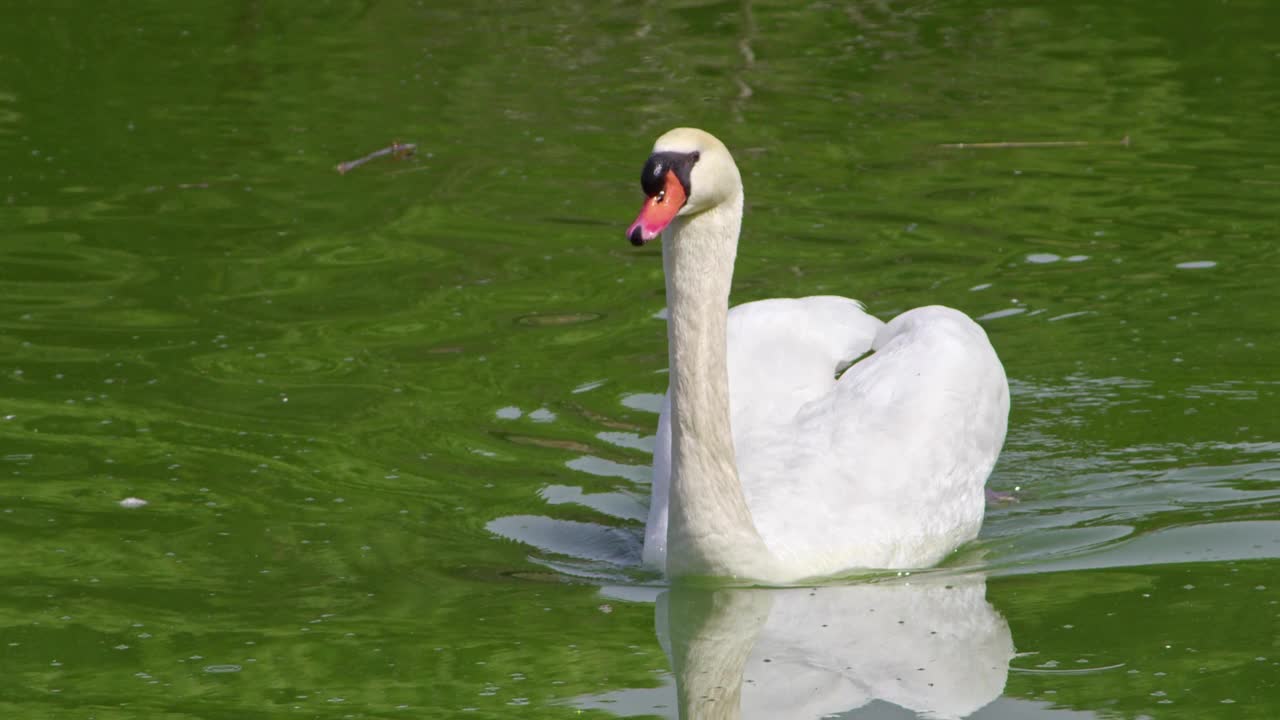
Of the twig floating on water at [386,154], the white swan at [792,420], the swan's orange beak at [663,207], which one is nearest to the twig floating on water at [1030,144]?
the twig floating on water at [386,154]

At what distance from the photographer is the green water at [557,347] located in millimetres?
5809

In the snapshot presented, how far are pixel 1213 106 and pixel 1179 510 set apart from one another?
22.9 ft

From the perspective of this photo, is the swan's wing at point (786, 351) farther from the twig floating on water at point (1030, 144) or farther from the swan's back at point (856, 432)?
the twig floating on water at point (1030, 144)

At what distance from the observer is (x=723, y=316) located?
19.6 ft

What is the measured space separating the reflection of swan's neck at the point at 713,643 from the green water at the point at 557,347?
2 centimetres

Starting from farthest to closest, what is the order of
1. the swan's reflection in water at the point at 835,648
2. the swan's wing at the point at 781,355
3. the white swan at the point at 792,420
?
the swan's wing at the point at 781,355, the white swan at the point at 792,420, the swan's reflection in water at the point at 835,648

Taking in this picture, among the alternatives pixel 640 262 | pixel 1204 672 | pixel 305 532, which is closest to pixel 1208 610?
pixel 1204 672

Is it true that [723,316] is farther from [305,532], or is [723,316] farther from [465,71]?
[465,71]

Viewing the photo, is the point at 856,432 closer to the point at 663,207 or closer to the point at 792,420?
the point at 792,420

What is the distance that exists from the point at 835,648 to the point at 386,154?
7.71 metres

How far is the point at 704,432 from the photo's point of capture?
5969 millimetres

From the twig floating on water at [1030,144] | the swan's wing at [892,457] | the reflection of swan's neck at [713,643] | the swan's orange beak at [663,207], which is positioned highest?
the swan's orange beak at [663,207]

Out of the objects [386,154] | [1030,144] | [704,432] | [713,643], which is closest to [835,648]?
[713,643]

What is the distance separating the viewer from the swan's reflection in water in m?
5.43
